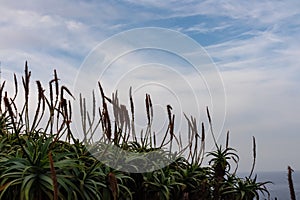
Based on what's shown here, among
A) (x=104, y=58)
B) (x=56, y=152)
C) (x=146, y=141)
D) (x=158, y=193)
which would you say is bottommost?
(x=158, y=193)

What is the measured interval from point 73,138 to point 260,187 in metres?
2.17

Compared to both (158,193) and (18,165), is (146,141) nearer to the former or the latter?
(158,193)

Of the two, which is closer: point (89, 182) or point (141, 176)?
point (89, 182)

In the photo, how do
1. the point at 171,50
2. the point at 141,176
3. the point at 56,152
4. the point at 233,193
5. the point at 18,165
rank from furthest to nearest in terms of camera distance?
the point at 233,193 → the point at 171,50 → the point at 141,176 → the point at 56,152 → the point at 18,165

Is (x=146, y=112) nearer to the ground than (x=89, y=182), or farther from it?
farther from it

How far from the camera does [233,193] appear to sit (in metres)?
4.54

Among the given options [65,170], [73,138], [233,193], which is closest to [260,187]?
[233,193]

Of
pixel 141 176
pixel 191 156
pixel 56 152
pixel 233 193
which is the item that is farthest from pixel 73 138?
pixel 233 193

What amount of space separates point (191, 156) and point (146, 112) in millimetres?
868

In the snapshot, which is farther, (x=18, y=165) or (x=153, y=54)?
(x=153, y=54)

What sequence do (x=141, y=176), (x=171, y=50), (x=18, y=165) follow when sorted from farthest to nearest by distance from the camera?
(x=171, y=50)
(x=141, y=176)
(x=18, y=165)

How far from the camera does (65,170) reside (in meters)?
3.11

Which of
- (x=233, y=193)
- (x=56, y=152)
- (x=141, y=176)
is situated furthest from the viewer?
(x=233, y=193)

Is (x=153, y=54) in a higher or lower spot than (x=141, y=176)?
higher
